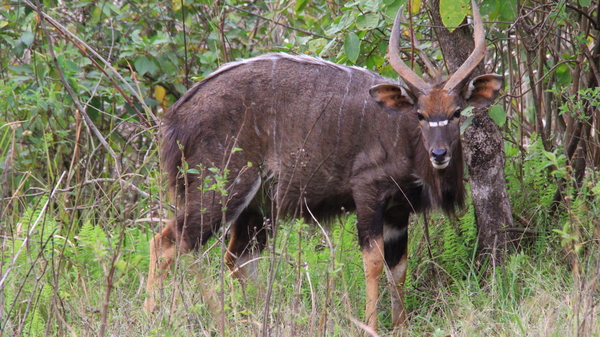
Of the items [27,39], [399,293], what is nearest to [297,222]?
[399,293]

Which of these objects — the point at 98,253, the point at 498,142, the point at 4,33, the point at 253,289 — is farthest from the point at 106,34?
the point at 98,253

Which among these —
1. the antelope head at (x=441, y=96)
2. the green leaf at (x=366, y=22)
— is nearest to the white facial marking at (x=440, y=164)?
the antelope head at (x=441, y=96)

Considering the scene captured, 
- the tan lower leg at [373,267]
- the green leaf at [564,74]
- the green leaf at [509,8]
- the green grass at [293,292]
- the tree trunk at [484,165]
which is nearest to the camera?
the green grass at [293,292]

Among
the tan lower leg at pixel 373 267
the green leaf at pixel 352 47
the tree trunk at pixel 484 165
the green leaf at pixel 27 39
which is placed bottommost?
the tan lower leg at pixel 373 267

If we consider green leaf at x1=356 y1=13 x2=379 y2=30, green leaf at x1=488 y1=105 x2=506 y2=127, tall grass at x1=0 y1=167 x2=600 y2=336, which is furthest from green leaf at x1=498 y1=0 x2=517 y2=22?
tall grass at x1=0 y1=167 x2=600 y2=336

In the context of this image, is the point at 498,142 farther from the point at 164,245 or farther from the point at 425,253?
the point at 164,245

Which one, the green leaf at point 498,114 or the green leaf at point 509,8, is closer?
the green leaf at point 509,8

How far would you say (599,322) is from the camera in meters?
3.89

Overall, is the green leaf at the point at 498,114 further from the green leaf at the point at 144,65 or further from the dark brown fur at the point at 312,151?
the green leaf at the point at 144,65

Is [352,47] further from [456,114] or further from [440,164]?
[440,164]

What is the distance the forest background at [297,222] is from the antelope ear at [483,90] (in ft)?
0.37

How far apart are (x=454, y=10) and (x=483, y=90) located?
102 centimetres

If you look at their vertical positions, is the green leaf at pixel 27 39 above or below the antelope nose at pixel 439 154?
above

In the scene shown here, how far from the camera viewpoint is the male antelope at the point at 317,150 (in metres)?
4.97
